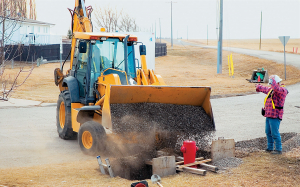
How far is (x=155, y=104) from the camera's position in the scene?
844cm

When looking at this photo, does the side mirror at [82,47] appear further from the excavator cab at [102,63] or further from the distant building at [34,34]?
the distant building at [34,34]

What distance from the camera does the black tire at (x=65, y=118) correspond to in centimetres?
948

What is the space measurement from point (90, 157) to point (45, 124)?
15.3ft

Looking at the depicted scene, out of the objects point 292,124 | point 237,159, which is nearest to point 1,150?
point 237,159

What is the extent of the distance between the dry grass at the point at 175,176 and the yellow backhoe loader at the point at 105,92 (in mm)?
1091

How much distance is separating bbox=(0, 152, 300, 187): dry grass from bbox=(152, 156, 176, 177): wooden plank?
0.42ft

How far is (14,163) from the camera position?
25.2 ft

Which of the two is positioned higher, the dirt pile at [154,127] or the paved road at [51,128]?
the dirt pile at [154,127]

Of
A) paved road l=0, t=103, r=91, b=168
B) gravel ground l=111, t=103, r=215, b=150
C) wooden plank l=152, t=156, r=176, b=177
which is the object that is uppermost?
gravel ground l=111, t=103, r=215, b=150

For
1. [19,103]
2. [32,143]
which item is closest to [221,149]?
[32,143]

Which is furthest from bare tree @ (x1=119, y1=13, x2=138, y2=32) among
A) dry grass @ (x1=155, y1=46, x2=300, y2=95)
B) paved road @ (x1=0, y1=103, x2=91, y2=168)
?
paved road @ (x1=0, y1=103, x2=91, y2=168)

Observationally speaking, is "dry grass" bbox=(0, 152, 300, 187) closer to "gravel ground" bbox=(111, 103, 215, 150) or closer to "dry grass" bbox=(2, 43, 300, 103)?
"gravel ground" bbox=(111, 103, 215, 150)

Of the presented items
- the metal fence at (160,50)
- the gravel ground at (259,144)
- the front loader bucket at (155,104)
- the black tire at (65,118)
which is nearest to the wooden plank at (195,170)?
the front loader bucket at (155,104)

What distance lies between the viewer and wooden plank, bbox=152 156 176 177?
257 inches
